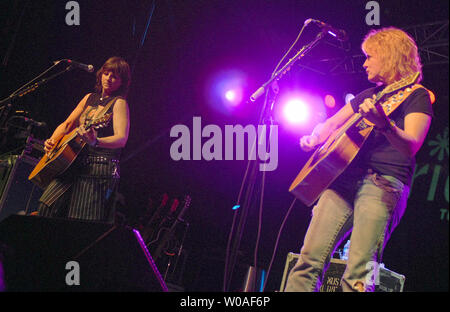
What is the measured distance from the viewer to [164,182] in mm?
6352

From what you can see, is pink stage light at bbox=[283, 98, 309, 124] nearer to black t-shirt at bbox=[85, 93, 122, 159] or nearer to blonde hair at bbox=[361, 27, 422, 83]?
black t-shirt at bbox=[85, 93, 122, 159]

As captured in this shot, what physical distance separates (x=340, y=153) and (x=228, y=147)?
3.49 meters

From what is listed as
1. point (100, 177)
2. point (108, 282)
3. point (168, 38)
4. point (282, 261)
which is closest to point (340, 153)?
point (108, 282)

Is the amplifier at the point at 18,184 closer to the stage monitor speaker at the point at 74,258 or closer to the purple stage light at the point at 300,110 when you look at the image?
the stage monitor speaker at the point at 74,258

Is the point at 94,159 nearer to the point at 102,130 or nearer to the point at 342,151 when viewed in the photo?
the point at 102,130

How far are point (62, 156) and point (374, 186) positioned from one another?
2459mm

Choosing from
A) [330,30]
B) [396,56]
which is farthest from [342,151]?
[330,30]

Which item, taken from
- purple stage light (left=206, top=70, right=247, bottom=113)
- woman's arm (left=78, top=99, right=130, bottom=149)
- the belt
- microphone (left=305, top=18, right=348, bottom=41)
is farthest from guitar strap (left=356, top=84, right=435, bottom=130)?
purple stage light (left=206, top=70, right=247, bottom=113)

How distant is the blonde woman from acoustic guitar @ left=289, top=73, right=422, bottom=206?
0.05 m

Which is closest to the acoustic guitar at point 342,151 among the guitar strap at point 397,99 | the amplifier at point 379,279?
the guitar strap at point 397,99

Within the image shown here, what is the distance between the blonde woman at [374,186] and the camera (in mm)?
2283

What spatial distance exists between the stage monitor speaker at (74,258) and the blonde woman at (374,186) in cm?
96

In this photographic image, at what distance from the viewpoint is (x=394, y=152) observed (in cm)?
243

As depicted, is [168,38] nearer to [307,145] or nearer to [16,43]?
[16,43]
